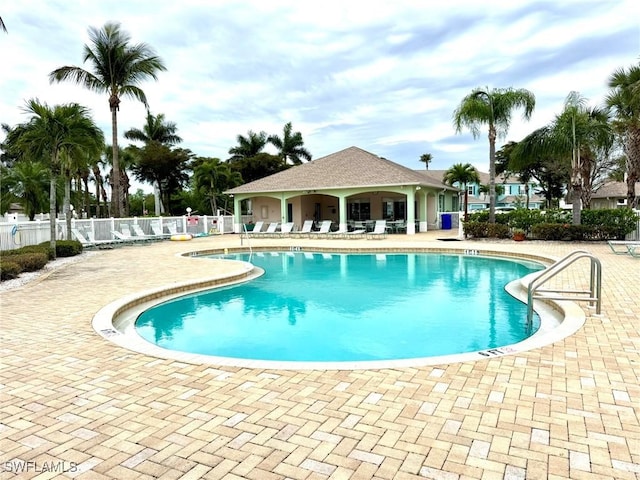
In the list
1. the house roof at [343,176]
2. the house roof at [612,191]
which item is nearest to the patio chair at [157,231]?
the house roof at [343,176]

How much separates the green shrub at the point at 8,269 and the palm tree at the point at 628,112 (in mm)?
23362

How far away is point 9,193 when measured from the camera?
2397 centimetres

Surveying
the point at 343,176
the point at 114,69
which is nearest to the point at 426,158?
the point at 343,176

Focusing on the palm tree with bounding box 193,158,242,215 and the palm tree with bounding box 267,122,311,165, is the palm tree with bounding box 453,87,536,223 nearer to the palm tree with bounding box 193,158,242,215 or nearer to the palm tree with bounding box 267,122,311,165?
the palm tree with bounding box 193,158,242,215

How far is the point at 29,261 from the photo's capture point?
1071 cm

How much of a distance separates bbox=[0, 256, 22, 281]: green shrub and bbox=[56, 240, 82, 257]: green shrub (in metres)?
4.64

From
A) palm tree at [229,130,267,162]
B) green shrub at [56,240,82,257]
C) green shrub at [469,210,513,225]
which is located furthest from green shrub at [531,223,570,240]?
palm tree at [229,130,267,162]

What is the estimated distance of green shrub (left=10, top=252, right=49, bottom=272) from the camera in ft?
34.5

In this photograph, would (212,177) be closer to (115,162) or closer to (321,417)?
(115,162)

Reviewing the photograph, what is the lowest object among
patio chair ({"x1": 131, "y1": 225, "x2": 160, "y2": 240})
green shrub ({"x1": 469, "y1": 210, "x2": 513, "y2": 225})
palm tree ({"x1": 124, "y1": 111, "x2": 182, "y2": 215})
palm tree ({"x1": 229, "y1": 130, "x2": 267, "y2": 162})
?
patio chair ({"x1": 131, "y1": 225, "x2": 160, "y2": 240})

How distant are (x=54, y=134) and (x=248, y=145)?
3134 centimetres

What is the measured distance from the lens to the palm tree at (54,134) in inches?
488

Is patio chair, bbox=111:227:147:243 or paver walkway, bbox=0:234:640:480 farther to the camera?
patio chair, bbox=111:227:147:243

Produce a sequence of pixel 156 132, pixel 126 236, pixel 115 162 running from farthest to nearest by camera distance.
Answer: pixel 156 132
pixel 115 162
pixel 126 236
